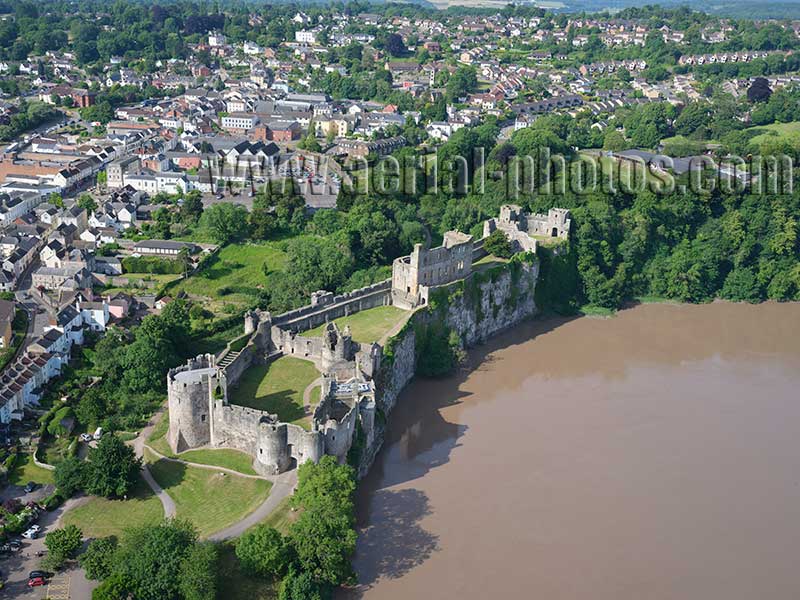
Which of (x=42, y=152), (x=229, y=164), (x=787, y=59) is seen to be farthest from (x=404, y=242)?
(x=787, y=59)

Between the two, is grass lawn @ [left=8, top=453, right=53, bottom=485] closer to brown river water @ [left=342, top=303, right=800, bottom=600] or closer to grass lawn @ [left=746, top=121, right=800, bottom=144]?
brown river water @ [left=342, top=303, right=800, bottom=600]

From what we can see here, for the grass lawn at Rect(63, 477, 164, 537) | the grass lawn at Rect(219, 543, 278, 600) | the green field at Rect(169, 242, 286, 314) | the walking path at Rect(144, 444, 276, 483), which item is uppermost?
the green field at Rect(169, 242, 286, 314)

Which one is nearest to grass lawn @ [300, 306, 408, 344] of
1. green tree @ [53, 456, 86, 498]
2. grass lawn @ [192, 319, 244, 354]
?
grass lawn @ [192, 319, 244, 354]

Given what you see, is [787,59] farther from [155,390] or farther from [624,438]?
[155,390]

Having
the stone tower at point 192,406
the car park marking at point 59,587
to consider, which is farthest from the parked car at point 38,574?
the stone tower at point 192,406

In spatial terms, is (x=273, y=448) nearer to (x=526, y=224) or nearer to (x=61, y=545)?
(x=61, y=545)

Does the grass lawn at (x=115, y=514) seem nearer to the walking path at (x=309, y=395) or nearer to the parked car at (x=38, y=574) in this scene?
the parked car at (x=38, y=574)
